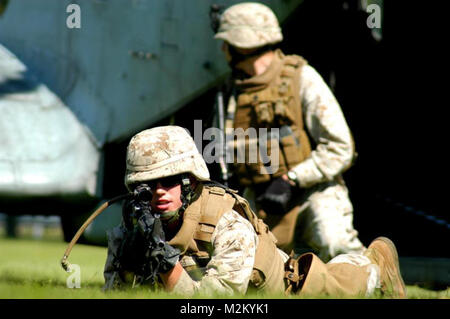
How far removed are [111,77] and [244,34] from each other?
1.57 meters

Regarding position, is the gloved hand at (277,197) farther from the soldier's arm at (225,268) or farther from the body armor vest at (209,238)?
the soldier's arm at (225,268)

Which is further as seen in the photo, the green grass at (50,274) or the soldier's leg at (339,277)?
the soldier's leg at (339,277)

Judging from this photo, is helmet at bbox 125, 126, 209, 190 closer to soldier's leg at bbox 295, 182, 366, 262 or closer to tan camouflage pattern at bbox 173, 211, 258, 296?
tan camouflage pattern at bbox 173, 211, 258, 296

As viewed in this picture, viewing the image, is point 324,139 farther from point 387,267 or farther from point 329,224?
point 387,267

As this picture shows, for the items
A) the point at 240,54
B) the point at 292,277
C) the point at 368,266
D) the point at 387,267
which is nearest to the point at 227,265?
the point at 292,277

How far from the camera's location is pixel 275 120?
6332mm

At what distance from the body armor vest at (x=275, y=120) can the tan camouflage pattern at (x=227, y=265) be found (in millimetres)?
2022

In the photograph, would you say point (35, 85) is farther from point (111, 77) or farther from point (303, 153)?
point (303, 153)

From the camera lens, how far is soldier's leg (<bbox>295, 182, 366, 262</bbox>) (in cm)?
619

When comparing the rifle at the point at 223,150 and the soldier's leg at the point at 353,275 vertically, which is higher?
the rifle at the point at 223,150

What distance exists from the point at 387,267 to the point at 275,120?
1622 mm

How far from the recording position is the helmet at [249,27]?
6.41 m

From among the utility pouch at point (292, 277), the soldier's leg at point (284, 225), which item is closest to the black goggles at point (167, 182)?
the utility pouch at point (292, 277)
